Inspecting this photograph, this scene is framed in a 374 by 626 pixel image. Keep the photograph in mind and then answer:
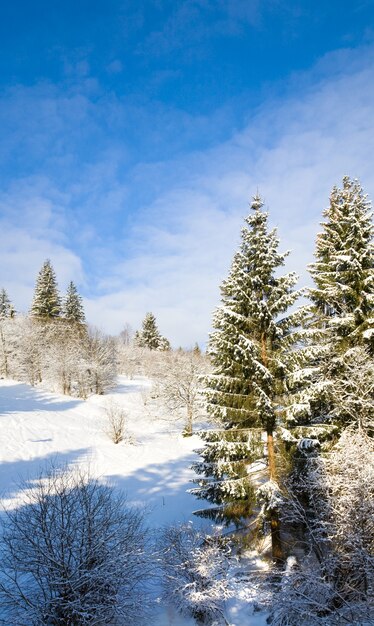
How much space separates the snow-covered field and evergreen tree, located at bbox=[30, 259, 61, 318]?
49.3 ft

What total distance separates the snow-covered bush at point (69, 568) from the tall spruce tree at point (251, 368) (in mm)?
3527

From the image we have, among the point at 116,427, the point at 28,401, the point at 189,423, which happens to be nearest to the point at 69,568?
the point at 116,427

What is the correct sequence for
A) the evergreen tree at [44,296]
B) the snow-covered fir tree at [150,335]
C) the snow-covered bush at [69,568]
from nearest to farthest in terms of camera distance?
the snow-covered bush at [69,568] → the evergreen tree at [44,296] → the snow-covered fir tree at [150,335]

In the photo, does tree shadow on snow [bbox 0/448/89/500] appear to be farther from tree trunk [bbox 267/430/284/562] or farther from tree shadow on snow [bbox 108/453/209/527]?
tree trunk [bbox 267/430/284/562]

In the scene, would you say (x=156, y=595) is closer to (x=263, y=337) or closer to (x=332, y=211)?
(x=263, y=337)

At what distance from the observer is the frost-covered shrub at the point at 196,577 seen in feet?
35.6

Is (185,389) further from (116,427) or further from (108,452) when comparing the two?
(108,452)

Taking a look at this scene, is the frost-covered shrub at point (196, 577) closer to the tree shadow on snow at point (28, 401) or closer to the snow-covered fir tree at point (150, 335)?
the tree shadow on snow at point (28, 401)

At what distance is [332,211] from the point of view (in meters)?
15.0

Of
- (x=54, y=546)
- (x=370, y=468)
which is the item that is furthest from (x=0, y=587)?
(x=370, y=468)

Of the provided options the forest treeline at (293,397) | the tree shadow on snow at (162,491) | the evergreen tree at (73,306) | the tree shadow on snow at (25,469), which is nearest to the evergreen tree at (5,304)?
the evergreen tree at (73,306)

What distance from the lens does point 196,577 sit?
37.1 feet

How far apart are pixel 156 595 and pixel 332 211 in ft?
52.5

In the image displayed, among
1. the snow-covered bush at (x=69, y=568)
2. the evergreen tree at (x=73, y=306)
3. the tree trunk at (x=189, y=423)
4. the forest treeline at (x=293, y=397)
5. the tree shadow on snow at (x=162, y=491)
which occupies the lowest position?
the tree shadow on snow at (x=162, y=491)
